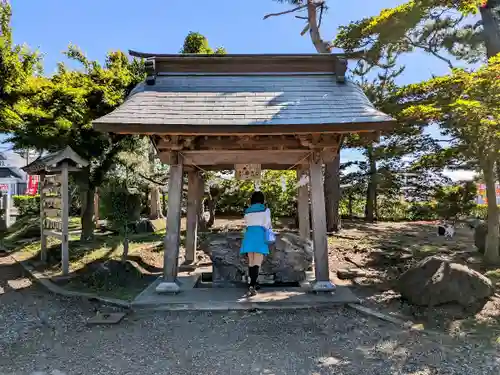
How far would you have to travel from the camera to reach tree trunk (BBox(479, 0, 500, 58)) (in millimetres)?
10273

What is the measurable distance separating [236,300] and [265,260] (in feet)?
4.09

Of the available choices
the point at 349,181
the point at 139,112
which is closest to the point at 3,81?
the point at 139,112

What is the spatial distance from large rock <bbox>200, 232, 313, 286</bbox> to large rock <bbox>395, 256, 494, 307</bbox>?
6.31 feet

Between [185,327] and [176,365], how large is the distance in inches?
42.7

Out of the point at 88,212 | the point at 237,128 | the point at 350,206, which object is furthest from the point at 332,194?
the point at 237,128

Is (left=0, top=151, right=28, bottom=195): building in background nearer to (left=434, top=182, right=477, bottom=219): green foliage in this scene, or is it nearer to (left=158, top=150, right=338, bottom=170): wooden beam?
(left=158, top=150, right=338, bottom=170): wooden beam

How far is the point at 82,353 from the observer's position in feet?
13.0

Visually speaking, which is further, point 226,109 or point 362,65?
point 362,65

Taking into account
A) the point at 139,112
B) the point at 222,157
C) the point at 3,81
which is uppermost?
the point at 3,81

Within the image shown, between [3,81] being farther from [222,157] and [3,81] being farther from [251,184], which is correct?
[251,184]

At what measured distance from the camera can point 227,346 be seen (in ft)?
13.6

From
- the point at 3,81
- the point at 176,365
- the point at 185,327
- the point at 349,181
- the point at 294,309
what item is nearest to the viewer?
the point at 176,365

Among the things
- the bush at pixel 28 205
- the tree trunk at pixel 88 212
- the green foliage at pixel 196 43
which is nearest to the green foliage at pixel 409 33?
the green foliage at pixel 196 43

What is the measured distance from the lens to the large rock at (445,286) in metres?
5.10
